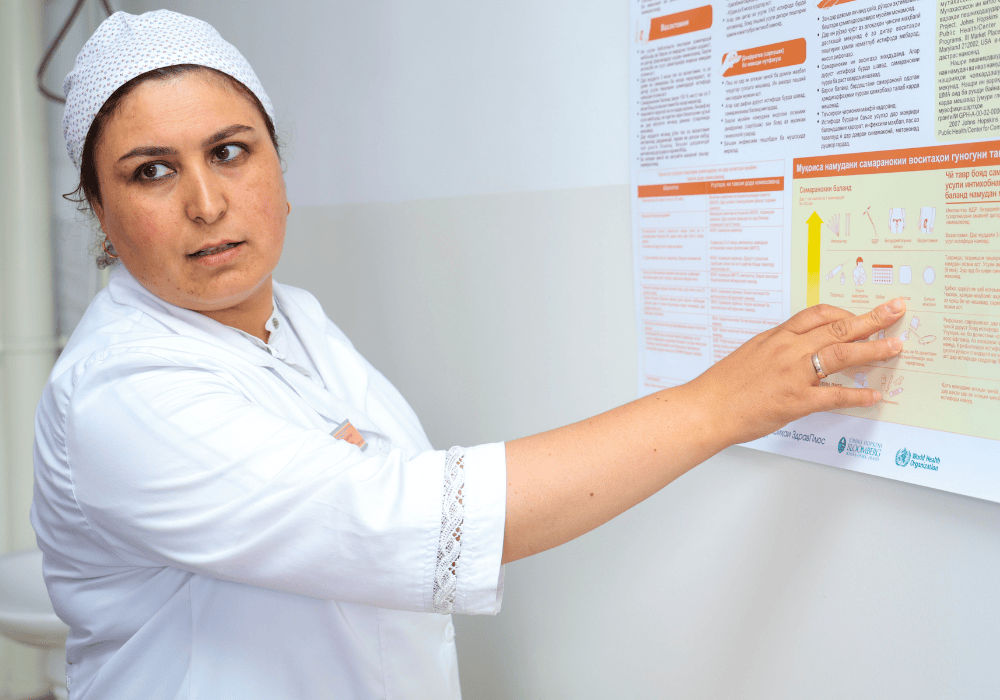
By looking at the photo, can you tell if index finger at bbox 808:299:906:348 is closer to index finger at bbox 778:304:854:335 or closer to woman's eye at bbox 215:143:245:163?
index finger at bbox 778:304:854:335

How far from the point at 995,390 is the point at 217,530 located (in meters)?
0.81

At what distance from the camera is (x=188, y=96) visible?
0.91 metres

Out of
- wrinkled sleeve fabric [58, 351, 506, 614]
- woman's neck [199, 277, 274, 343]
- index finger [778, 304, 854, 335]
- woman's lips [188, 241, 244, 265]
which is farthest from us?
woman's neck [199, 277, 274, 343]

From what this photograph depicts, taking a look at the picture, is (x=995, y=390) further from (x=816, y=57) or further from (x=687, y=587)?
(x=687, y=587)

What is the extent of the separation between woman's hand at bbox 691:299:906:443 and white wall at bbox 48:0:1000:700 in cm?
20

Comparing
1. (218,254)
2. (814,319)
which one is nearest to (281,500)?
(218,254)

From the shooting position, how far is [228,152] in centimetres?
97

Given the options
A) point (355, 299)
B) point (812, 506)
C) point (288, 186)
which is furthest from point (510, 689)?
point (288, 186)

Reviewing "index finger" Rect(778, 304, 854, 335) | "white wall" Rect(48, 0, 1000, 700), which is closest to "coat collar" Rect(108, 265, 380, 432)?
"white wall" Rect(48, 0, 1000, 700)

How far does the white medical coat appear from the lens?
28.3 inches

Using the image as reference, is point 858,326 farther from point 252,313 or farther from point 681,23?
point 252,313

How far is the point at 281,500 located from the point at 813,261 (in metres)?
0.68

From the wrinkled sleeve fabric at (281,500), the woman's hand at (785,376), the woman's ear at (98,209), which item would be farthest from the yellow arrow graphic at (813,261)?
the woman's ear at (98,209)

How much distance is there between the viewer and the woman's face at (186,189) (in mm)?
898
